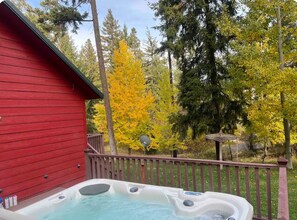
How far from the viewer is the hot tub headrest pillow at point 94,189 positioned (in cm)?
463

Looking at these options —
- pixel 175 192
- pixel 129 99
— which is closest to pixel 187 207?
pixel 175 192

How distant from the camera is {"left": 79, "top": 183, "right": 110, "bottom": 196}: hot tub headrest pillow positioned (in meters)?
4.63

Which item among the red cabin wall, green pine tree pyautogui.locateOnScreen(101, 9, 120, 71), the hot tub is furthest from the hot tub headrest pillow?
green pine tree pyautogui.locateOnScreen(101, 9, 120, 71)

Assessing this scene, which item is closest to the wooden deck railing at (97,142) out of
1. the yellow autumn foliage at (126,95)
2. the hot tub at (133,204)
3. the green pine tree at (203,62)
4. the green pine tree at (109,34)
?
the yellow autumn foliage at (126,95)

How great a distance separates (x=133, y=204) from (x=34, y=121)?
270cm

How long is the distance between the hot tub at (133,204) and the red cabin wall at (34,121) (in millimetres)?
980

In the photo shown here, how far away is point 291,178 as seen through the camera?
740cm

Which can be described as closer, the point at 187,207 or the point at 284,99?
the point at 187,207

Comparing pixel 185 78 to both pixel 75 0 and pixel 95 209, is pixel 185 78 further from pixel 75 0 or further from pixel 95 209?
pixel 95 209

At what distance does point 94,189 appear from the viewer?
15.5 feet

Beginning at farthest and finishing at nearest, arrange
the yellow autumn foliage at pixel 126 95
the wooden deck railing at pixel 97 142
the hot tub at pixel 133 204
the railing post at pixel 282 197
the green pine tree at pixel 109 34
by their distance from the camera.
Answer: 1. the green pine tree at pixel 109 34
2. the yellow autumn foliage at pixel 126 95
3. the wooden deck railing at pixel 97 142
4. the hot tub at pixel 133 204
5. the railing post at pixel 282 197

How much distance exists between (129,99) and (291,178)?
725 centimetres

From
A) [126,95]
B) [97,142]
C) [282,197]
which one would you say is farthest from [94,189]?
[126,95]

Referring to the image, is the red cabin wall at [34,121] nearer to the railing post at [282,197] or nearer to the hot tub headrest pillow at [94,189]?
the hot tub headrest pillow at [94,189]
